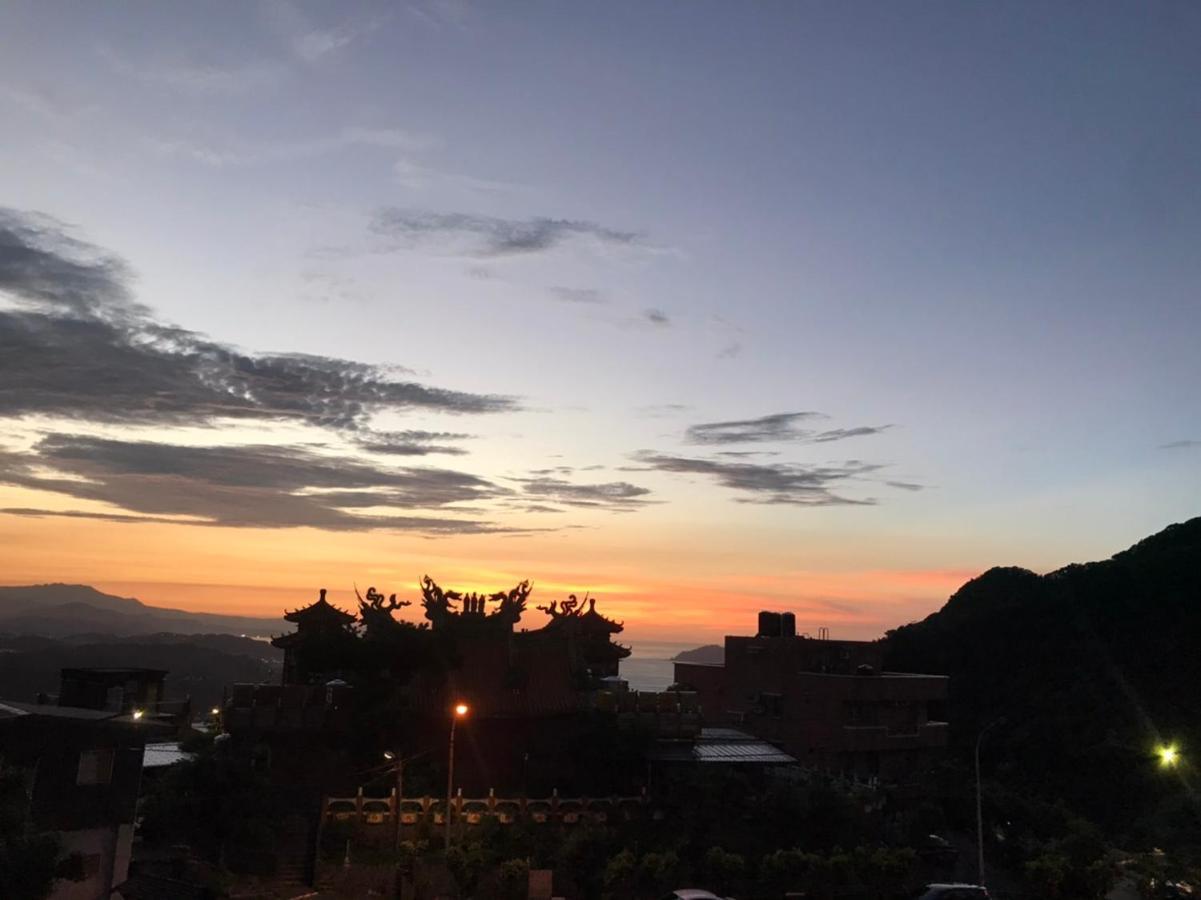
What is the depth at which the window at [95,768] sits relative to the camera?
1359 inches

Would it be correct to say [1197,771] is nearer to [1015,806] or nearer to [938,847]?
[1015,806]

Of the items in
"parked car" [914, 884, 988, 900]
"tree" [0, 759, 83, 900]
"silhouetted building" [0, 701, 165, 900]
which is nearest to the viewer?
"tree" [0, 759, 83, 900]

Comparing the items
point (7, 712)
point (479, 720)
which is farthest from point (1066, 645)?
point (7, 712)

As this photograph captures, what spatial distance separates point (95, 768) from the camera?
114 feet

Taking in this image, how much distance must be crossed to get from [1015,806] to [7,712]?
51168 millimetres

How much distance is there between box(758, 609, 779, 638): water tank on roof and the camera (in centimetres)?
6938

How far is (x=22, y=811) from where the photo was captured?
25.3 m

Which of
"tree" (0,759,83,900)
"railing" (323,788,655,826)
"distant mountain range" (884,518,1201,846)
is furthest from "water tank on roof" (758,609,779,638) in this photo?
"tree" (0,759,83,900)

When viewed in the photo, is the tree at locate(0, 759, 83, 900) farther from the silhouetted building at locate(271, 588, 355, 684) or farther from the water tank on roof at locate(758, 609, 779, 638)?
the water tank on roof at locate(758, 609, 779, 638)

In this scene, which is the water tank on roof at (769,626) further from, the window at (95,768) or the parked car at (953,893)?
the window at (95,768)

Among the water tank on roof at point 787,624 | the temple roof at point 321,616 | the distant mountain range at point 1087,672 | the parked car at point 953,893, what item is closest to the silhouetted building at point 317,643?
the temple roof at point 321,616

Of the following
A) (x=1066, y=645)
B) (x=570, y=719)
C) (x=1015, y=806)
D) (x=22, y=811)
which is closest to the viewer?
(x=22, y=811)

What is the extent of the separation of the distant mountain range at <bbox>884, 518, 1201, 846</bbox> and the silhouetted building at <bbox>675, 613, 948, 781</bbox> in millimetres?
11803

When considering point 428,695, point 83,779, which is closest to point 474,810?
point 428,695
